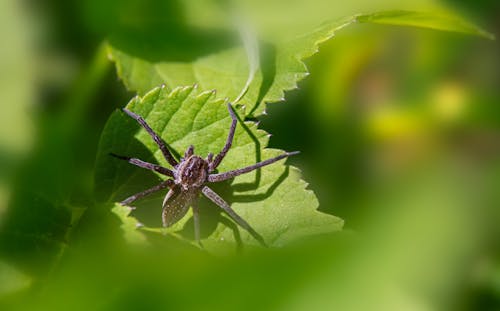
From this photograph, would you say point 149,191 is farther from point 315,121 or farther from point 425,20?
point 425,20

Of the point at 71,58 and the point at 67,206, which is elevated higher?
the point at 71,58

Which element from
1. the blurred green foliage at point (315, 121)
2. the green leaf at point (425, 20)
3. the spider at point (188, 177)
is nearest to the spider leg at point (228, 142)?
the spider at point (188, 177)

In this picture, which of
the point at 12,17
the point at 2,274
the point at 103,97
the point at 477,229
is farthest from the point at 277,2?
the point at 2,274

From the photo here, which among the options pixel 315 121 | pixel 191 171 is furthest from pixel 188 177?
pixel 315 121

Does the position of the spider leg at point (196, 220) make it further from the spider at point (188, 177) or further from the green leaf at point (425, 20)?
the green leaf at point (425, 20)

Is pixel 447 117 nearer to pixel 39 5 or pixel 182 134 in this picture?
pixel 182 134

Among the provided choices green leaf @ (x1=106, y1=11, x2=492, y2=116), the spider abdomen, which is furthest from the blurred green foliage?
the spider abdomen
